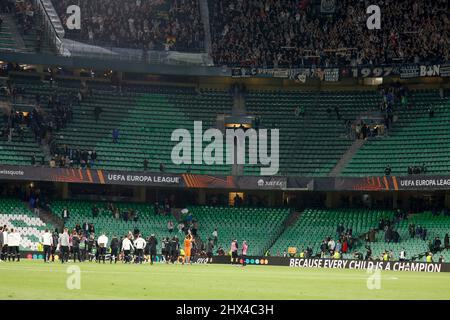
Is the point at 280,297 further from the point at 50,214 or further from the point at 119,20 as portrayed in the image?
the point at 119,20

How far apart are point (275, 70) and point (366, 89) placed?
24.8 ft

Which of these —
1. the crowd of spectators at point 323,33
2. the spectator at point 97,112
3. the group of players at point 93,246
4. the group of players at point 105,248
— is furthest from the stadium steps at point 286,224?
the spectator at point 97,112

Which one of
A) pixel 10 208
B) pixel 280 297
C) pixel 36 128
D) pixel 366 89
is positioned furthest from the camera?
pixel 366 89

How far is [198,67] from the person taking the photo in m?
75.7

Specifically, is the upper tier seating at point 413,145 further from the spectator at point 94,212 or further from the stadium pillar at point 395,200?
the spectator at point 94,212

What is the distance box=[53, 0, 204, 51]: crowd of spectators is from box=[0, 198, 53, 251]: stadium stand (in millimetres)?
15791

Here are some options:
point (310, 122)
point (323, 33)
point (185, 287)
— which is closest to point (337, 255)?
point (310, 122)

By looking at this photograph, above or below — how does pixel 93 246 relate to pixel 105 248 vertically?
below

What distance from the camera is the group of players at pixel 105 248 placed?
49594 millimetres

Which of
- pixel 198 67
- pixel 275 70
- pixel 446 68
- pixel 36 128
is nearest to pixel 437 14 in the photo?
pixel 446 68

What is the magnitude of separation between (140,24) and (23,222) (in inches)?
843

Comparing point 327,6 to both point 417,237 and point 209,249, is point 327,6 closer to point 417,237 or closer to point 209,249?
point 417,237

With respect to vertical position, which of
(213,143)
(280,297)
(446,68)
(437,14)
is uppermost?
(437,14)

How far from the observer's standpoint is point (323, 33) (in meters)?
77.9
